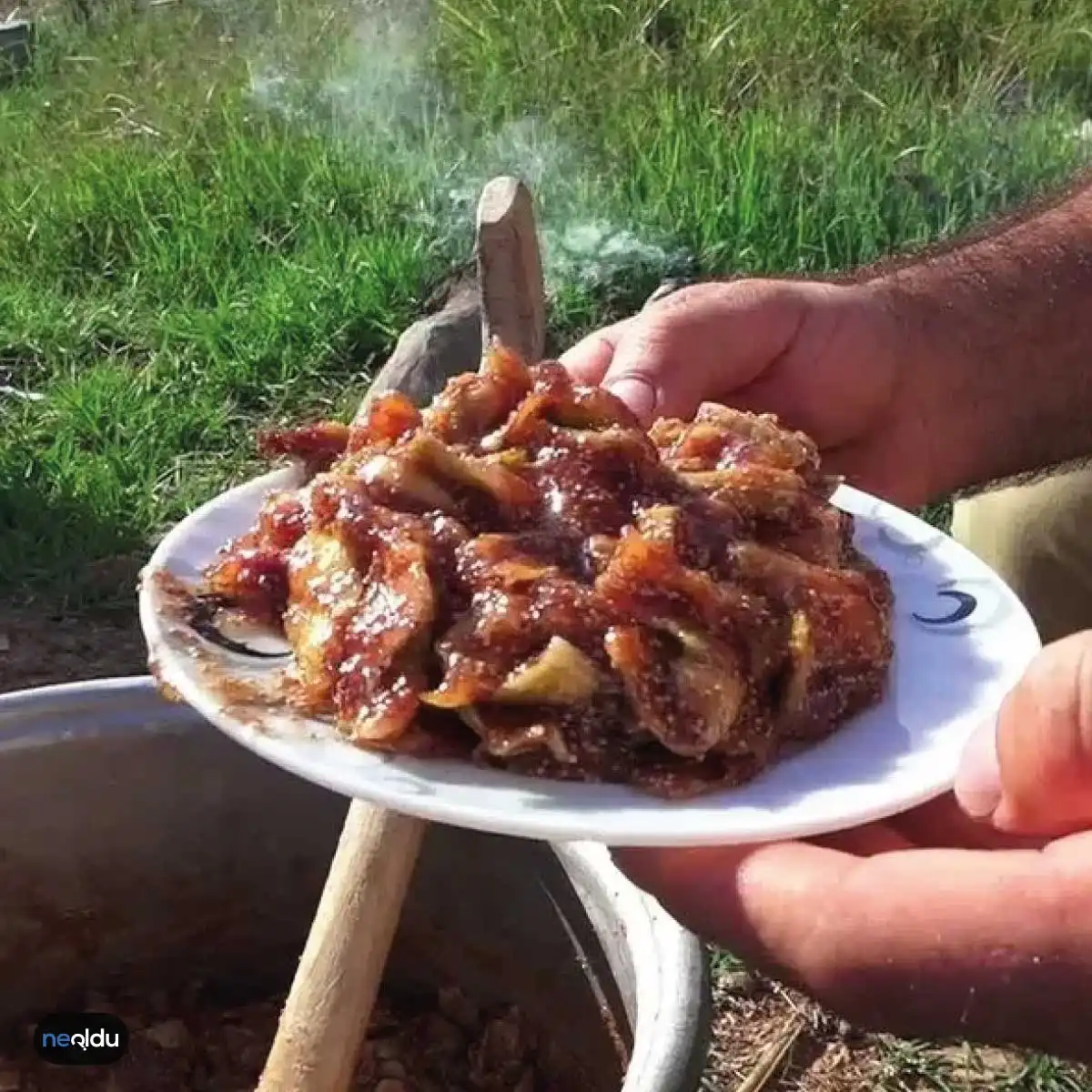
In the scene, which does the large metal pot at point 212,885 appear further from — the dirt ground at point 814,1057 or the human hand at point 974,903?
the dirt ground at point 814,1057

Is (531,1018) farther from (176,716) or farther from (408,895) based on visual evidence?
(176,716)

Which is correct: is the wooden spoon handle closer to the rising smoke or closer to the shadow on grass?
the shadow on grass

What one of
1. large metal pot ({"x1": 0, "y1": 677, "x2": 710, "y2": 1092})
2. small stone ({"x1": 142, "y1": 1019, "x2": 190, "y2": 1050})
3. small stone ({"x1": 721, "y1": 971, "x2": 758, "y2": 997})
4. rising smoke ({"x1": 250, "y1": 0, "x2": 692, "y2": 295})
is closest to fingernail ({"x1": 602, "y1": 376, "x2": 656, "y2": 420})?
large metal pot ({"x1": 0, "y1": 677, "x2": 710, "y2": 1092})

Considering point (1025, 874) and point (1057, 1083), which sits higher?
point (1025, 874)

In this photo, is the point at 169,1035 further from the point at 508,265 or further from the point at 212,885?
the point at 508,265

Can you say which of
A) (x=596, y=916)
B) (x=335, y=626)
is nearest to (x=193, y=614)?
(x=335, y=626)

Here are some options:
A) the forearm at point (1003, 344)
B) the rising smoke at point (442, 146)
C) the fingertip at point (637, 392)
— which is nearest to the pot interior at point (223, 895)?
the fingertip at point (637, 392)

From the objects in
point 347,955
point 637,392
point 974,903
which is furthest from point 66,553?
point 974,903
